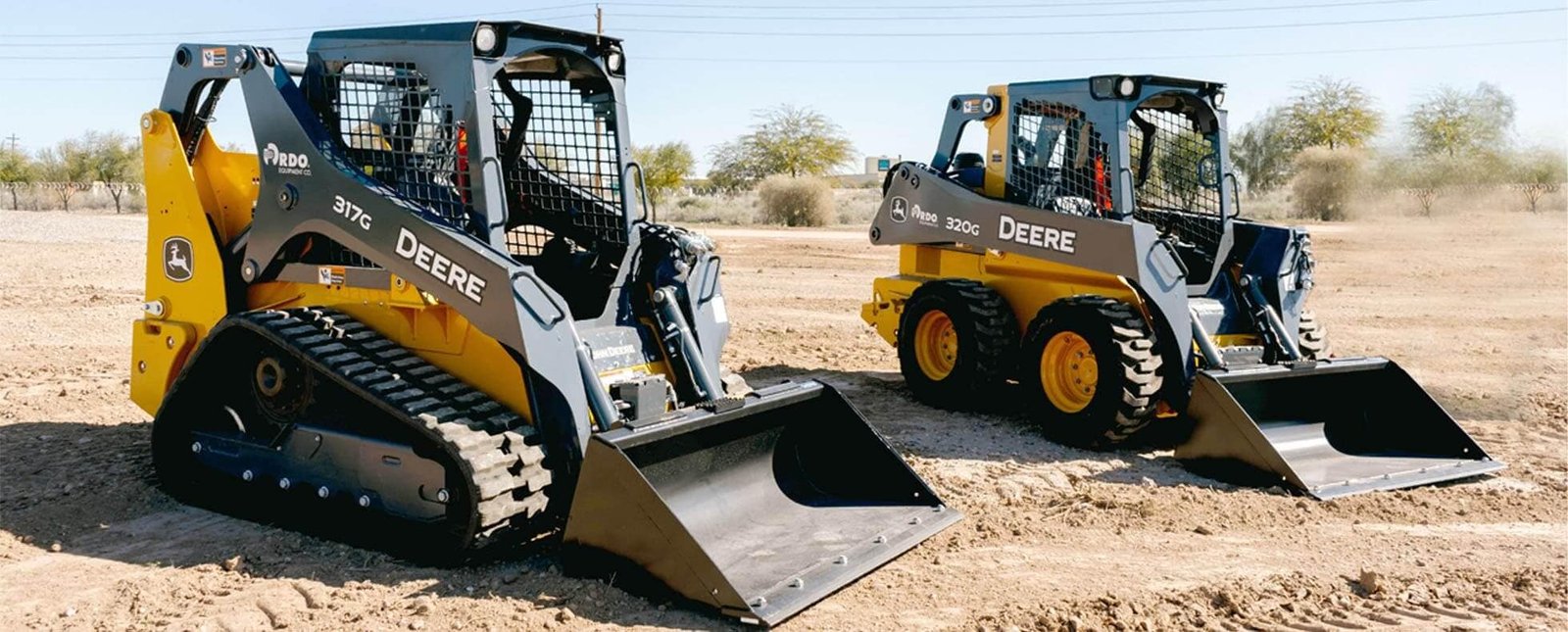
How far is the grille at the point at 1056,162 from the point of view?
850 cm

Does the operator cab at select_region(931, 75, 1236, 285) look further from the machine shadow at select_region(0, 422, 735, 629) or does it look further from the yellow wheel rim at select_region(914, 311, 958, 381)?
the machine shadow at select_region(0, 422, 735, 629)

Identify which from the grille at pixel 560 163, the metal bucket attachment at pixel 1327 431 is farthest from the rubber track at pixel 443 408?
the metal bucket attachment at pixel 1327 431

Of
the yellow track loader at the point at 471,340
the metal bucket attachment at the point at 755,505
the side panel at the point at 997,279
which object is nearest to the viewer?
the metal bucket attachment at the point at 755,505

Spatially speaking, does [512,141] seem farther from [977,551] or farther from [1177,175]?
[1177,175]

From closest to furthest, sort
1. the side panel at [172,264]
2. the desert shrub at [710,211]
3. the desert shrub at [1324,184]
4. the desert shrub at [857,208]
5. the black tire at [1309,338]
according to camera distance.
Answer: the side panel at [172,264] < the black tire at [1309,338] < the desert shrub at [1324,184] < the desert shrub at [710,211] < the desert shrub at [857,208]

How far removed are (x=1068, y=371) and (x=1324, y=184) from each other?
24.8 m

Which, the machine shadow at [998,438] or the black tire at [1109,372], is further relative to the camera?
the black tire at [1109,372]

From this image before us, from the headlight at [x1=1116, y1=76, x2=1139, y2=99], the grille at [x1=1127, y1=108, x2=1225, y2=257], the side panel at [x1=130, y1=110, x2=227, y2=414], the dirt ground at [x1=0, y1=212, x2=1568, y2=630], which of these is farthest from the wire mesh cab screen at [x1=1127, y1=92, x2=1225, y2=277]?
the side panel at [x1=130, y1=110, x2=227, y2=414]

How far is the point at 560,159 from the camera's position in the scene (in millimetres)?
6508

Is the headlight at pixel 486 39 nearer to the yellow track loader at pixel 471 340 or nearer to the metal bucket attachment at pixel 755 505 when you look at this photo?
the yellow track loader at pixel 471 340

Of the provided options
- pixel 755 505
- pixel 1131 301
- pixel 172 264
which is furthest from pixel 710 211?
pixel 755 505

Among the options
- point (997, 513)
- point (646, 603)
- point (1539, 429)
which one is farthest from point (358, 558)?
point (1539, 429)

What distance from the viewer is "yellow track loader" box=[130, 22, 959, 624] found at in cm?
504

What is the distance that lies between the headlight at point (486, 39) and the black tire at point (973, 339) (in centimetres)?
449
